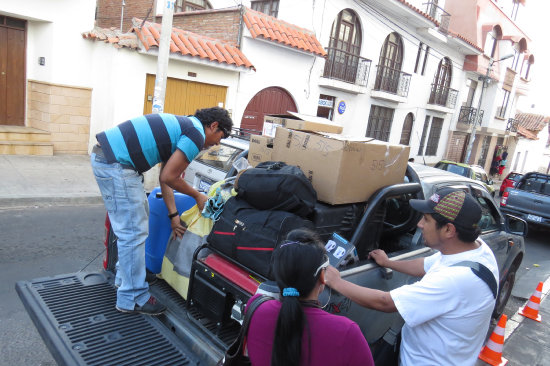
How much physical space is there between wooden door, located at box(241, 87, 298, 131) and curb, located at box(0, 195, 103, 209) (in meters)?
5.76

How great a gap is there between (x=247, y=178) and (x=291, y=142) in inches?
23.8

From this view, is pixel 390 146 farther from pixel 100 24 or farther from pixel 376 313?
pixel 100 24

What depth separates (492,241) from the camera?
387 centimetres

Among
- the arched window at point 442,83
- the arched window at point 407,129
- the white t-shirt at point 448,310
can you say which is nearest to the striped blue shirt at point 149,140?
the white t-shirt at point 448,310

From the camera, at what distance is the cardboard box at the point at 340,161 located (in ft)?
8.84

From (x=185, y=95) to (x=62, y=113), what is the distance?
3142 millimetres

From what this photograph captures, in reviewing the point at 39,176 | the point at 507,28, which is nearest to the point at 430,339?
the point at 39,176

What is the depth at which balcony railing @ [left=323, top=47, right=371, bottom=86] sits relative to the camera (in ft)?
47.4

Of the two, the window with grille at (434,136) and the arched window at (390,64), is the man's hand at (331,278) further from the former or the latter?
the window with grille at (434,136)

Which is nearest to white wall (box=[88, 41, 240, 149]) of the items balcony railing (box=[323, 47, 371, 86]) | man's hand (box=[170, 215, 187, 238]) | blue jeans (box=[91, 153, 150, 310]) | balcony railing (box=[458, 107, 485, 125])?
balcony railing (box=[323, 47, 371, 86])

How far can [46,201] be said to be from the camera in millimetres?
6930

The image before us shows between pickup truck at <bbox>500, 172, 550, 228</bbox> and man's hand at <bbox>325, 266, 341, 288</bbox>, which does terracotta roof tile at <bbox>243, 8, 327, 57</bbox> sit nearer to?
pickup truck at <bbox>500, 172, 550, 228</bbox>

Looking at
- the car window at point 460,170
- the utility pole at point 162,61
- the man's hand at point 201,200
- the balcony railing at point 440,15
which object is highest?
the balcony railing at point 440,15

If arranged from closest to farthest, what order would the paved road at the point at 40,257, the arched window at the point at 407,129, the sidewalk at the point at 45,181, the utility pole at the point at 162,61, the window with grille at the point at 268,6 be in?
the paved road at the point at 40,257 < the sidewalk at the point at 45,181 < the utility pole at the point at 162,61 < the window with grille at the point at 268,6 < the arched window at the point at 407,129
